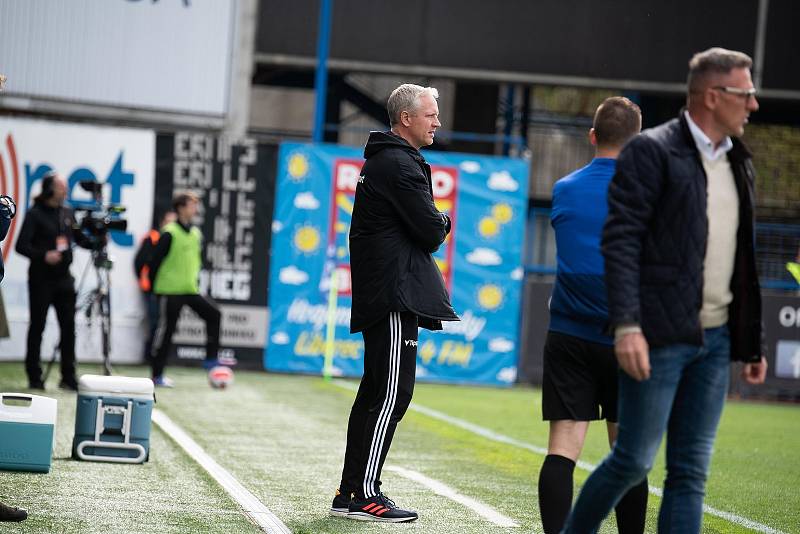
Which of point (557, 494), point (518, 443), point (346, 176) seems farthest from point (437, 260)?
point (557, 494)

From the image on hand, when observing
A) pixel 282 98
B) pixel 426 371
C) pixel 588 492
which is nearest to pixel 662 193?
pixel 588 492

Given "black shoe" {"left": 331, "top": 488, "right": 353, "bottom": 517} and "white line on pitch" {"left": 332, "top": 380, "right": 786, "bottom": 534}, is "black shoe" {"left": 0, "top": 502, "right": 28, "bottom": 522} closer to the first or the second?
"black shoe" {"left": 331, "top": 488, "right": 353, "bottom": 517}

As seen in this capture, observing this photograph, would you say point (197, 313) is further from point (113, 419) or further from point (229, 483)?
point (229, 483)

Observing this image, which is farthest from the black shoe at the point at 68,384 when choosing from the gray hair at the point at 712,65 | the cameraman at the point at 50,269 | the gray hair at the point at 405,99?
the gray hair at the point at 712,65

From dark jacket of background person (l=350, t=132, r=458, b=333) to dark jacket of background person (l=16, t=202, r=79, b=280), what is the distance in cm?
688

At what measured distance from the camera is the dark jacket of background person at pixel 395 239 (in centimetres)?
619

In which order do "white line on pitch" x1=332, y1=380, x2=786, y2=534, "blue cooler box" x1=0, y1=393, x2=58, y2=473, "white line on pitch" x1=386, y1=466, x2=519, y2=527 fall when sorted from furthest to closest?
"white line on pitch" x1=332, y1=380, x2=786, y2=534
"blue cooler box" x1=0, y1=393, x2=58, y2=473
"white line on pitch" x1=386, y1=466, x2=519, y2=527

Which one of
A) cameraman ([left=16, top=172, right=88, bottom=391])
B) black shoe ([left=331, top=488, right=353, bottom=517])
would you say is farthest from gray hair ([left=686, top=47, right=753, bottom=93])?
cameraman ([left=16, top=172, right=88, bottom=391])

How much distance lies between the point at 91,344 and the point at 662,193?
13657mm

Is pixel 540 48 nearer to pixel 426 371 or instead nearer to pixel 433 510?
pixel 426 371

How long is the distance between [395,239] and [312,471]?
8.33 feet

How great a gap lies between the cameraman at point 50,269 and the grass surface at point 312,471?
520 mm

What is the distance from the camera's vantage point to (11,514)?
5.77 metres

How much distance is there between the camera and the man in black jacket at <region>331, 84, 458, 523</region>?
6199 millimetres
